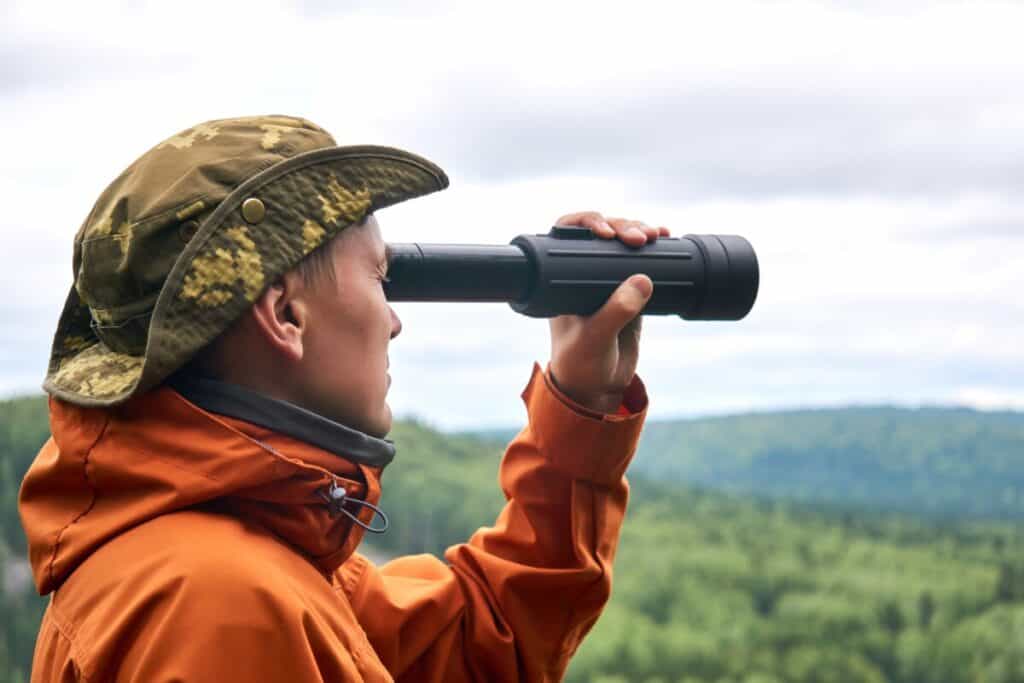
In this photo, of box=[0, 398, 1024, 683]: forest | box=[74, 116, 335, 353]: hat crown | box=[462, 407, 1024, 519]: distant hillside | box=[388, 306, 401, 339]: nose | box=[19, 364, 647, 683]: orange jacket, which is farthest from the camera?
box=[462, 407, 1024, 519]: distant hillside

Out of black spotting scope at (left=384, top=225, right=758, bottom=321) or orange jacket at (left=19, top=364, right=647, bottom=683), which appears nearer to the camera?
orange jacket at (left=19, top=364, right=647, bottom=683)

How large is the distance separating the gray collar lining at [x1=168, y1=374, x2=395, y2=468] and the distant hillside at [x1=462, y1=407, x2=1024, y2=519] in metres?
29.1

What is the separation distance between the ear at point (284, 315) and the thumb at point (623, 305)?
0.53 meters

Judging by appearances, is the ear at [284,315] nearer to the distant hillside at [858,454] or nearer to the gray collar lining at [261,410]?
the gray collar lining at [261,410]

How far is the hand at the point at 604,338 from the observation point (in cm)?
186

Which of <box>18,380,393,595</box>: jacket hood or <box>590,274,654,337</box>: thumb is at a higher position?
<box>590,274,654,337</box>: thumb

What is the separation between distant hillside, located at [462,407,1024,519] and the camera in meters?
30.6

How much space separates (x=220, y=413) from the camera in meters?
1.44

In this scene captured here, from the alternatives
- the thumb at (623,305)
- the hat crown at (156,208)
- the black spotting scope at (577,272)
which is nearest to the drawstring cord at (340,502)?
the hat crown at (156,208)

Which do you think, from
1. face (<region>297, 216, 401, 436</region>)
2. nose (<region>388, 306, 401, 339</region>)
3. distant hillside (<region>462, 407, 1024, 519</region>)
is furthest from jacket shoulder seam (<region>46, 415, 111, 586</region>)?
distant hillside (<region>462, 407, 1024, 519</region>)

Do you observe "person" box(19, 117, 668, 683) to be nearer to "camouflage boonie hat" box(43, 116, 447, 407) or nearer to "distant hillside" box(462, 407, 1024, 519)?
"camouflage boonie hat" box(43, 116, 447, 407)

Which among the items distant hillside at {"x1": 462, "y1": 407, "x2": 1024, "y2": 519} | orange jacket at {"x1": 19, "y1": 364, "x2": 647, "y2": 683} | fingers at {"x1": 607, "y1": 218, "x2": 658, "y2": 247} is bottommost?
distant hillside at {"x1": 462, "y1": 407, "x2": 1024, "y2": 519}

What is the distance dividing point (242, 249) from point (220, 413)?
19cm

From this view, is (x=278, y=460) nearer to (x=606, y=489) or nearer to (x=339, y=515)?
(x=339, y=515)
